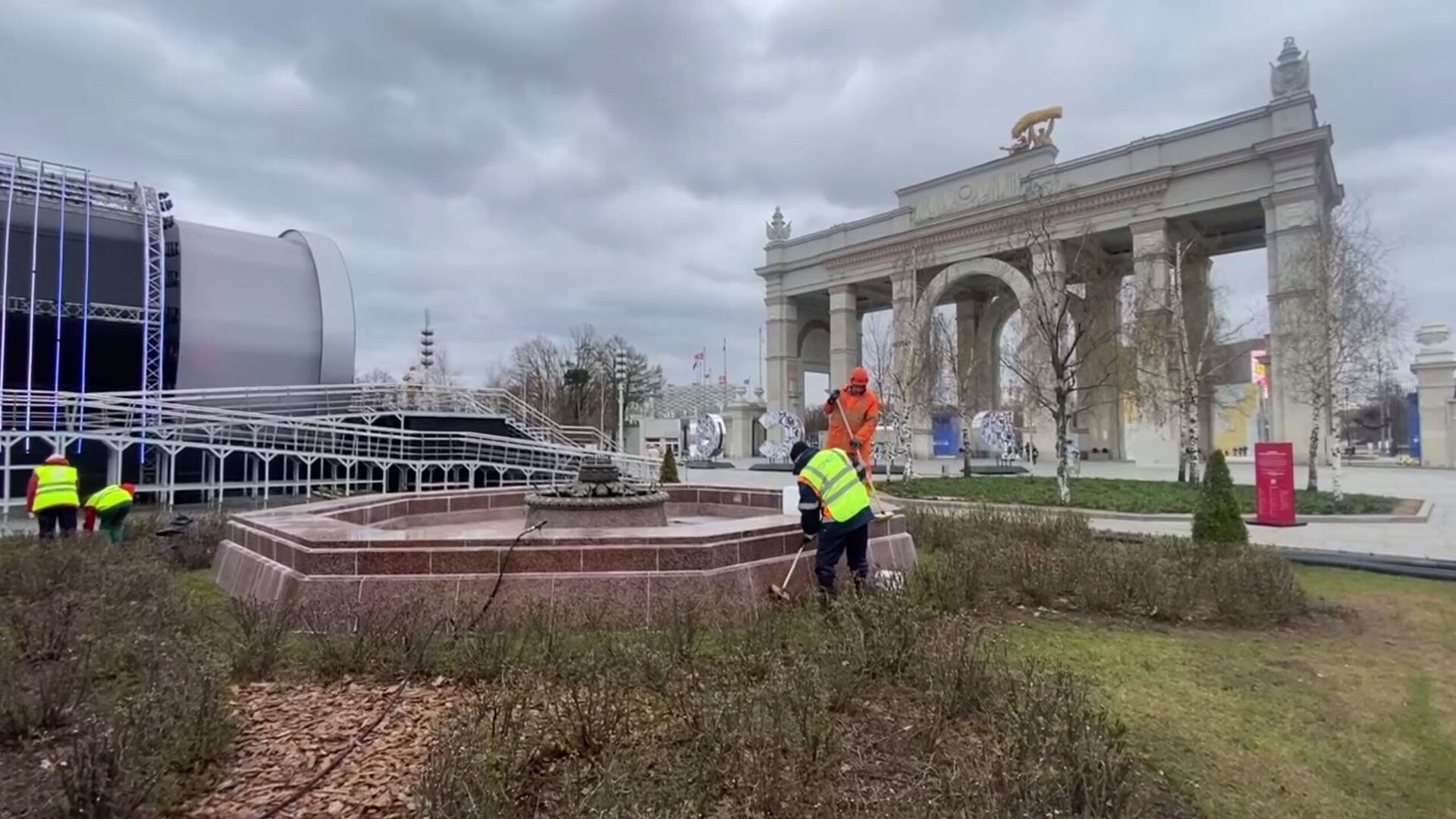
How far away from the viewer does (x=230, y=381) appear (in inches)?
1095

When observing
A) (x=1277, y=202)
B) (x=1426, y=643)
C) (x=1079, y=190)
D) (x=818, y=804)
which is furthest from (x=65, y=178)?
(x=1277, y=202)

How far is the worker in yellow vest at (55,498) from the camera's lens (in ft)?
35.3

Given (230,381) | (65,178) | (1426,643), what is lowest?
(1426,643)

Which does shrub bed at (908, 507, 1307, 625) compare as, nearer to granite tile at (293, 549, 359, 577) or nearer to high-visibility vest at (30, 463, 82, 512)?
granite tile at (293, 549, 359, 577)

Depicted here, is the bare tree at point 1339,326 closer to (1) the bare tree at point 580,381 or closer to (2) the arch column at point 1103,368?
(2) the arch column at point 1103,368

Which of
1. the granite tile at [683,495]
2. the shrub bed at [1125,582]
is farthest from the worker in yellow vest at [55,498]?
the shrub bed at [1125,582]

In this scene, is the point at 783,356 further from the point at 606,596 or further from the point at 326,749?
the point at 326,749

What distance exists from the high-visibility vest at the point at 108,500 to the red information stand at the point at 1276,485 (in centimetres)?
1925

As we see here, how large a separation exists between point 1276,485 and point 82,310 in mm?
33330

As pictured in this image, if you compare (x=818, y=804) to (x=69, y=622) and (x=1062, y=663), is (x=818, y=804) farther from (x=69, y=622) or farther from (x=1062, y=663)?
(x=69, y=622)

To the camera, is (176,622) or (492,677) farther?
(176,622)

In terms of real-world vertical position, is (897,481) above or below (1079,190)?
below

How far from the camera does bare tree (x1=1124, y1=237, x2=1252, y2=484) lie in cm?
2248

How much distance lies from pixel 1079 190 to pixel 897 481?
20.8 m
